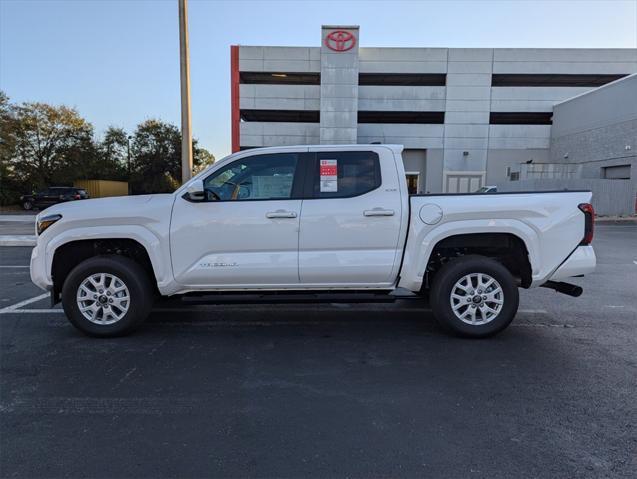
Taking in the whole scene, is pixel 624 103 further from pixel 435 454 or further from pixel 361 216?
pixel 435 454

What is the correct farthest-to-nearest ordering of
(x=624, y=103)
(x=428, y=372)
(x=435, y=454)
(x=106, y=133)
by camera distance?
(x=106, y=133)
(x=624, y=103)
(x=428, y=372)
(x=435, y=454)

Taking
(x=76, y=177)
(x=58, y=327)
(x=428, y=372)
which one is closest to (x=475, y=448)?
(x=428, y=372)

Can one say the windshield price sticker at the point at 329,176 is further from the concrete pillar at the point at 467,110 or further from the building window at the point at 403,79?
the building window at the point at 403,79

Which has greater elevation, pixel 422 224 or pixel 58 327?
pixel 422 224

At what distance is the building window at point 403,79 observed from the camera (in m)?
38.9

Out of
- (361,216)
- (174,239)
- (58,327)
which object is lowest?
(58,327)

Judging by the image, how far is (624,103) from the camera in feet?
90.1

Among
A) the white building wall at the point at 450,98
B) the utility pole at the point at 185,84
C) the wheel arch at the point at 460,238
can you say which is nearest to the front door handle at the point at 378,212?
the wheel arch at the point at 460,238

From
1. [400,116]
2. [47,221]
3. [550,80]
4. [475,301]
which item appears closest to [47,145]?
[400,116]

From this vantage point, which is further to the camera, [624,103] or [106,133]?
[106,133]

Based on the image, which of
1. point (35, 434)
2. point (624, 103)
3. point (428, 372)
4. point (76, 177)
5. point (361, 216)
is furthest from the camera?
point (76, 177)

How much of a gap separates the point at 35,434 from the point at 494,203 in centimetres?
449

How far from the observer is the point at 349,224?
464 cm

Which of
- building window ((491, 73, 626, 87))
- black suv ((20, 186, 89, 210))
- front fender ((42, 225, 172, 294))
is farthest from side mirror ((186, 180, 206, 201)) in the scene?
building window ((491, 73, 626, 87))
